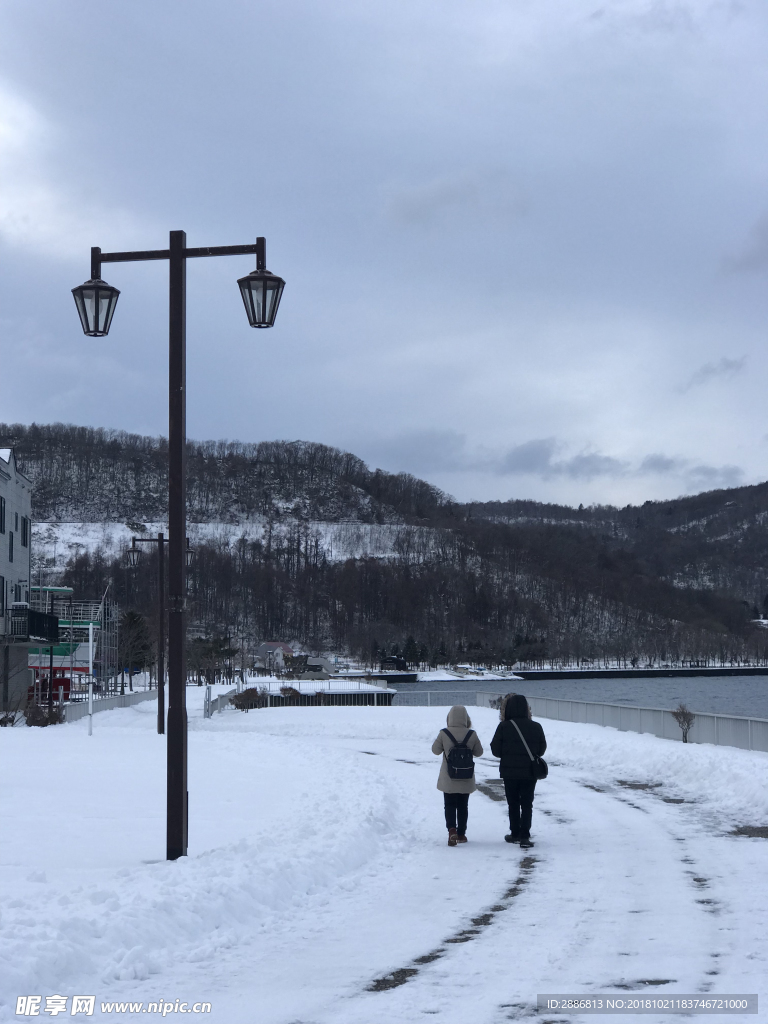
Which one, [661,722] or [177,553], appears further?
[661,722]

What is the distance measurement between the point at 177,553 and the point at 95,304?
2.62 m

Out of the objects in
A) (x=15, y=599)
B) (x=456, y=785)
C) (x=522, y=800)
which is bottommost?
(x=522, y=800)

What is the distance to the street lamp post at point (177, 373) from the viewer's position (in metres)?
10.1

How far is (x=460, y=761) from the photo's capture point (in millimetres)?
12188

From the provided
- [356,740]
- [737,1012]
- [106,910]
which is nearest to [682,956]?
[737,1012]

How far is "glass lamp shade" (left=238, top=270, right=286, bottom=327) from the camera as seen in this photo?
33.2 ft

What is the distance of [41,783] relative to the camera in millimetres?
16703

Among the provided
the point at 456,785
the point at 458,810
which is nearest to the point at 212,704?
the point at 458,810

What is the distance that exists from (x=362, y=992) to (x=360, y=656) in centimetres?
18790

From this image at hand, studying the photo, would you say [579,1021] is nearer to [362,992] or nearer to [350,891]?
[362,992]

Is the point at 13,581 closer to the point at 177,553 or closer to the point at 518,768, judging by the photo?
the point at 518,768

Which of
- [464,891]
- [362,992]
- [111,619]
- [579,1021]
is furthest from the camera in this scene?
[111,619]

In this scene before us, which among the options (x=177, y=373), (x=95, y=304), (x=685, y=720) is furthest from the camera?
(x=685, y=720)

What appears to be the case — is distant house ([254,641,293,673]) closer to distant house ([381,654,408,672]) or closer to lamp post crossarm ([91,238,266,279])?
distant house ([381,654,408,672])
